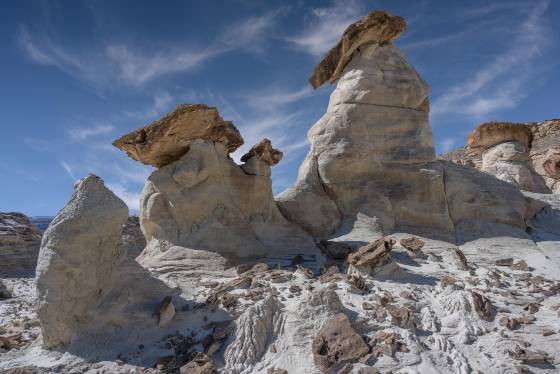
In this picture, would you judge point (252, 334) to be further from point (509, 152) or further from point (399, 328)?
point (509, 152)

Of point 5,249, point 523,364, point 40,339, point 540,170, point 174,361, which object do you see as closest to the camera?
point 523,364

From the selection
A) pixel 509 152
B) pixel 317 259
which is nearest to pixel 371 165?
pixel 317 259

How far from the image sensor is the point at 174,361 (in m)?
4.56

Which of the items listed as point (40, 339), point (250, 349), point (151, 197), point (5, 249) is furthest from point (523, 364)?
point (5, 249)

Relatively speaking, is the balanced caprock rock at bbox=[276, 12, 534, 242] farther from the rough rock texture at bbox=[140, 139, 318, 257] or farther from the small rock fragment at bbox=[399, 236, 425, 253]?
the small rock fragment at bbox=[399, 236, 425, 253]

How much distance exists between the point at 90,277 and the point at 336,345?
3086 millimetres

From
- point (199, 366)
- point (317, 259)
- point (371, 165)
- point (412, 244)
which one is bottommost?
point (199, 366)

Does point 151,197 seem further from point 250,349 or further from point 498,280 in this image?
point 498,280

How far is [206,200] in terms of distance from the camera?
7727mm

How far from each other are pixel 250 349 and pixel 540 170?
16.5m

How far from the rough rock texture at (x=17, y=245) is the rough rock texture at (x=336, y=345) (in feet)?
40.2

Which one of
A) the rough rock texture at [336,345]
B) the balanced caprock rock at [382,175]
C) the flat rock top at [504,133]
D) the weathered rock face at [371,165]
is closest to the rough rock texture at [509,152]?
the flat rock top at [504,133]

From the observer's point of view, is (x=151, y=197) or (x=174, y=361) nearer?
(x=174, y=361)

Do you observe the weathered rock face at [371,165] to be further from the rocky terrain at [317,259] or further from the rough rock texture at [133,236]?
the rough rock texture at [133,236]
